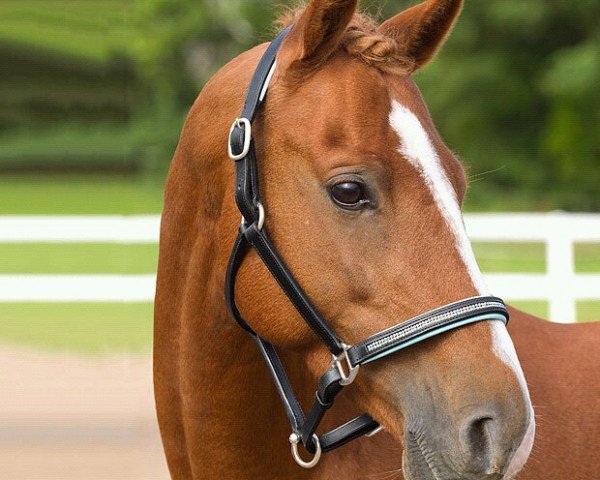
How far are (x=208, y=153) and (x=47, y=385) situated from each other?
5.91 metres

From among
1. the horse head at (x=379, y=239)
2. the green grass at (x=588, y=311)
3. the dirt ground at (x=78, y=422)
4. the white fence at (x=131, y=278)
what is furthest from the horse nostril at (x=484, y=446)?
the green grass at (x=588, y=311)

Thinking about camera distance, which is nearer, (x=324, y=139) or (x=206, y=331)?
(x=324, y=139)

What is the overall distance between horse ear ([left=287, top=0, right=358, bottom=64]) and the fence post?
5.12 m

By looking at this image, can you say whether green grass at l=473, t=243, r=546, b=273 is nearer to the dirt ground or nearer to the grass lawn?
the grass lawn

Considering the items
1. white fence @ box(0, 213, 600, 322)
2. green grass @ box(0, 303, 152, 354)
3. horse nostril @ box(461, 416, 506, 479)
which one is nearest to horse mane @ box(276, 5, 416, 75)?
horse nostril @ box(461, 416, 506, 479)

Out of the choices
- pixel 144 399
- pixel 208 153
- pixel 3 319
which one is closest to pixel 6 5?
pixel 208 153

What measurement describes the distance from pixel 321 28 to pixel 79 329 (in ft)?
30.8

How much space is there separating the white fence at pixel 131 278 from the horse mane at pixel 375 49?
191 inches

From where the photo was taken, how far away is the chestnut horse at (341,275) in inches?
87.1

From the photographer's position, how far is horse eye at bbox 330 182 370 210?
231cm

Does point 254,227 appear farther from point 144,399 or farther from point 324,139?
point 144,399

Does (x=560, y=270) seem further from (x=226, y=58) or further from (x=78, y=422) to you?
(x=226, y=58)

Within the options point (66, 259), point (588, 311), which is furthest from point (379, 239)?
point (66, 259)

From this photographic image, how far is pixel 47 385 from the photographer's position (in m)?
8.00
